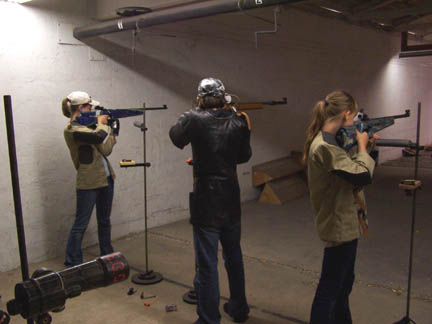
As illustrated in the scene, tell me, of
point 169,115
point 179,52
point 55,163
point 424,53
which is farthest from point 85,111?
point 424,53

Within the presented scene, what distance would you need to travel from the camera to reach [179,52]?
4820 mm

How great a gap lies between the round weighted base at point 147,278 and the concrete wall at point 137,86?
99 centimetres

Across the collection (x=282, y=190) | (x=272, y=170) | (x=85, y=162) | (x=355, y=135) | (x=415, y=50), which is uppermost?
(x=415, y=50)

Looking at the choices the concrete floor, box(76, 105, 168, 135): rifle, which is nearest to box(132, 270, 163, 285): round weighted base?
the concrete floor

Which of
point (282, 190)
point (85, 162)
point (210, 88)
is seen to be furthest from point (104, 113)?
point (282, 190)

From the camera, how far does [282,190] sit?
598cm

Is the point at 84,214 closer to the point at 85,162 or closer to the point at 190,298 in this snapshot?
the point at 85,162

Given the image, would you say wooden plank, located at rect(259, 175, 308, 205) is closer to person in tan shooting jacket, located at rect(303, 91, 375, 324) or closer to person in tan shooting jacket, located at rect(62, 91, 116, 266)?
person in tan shooting jacket, located at rect(62, 91, 116, 266)

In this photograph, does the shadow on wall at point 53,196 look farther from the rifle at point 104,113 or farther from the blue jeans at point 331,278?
the blue jeans at point 331,278

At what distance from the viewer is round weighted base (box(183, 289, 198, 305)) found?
115 inches

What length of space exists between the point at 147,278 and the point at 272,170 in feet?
10.2

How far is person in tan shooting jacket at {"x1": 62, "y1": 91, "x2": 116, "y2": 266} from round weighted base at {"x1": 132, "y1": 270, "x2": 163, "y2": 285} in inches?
21.8

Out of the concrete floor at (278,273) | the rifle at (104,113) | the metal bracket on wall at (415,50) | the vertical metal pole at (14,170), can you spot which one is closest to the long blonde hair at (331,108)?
the concrete floor at (278,273)

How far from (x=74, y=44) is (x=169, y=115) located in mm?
1319
